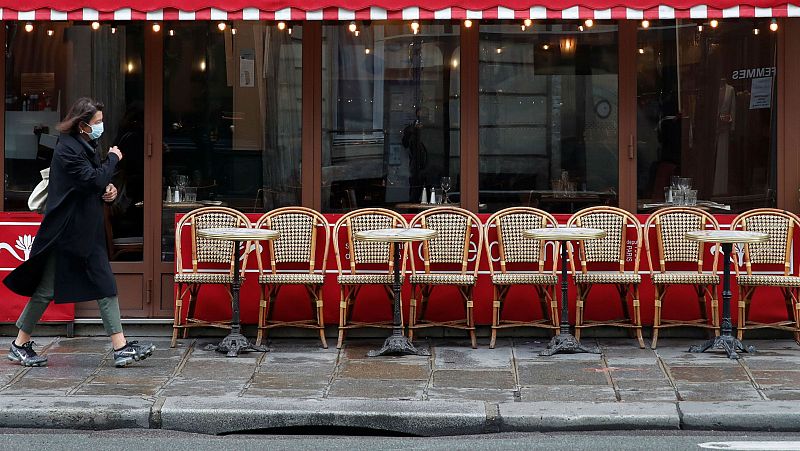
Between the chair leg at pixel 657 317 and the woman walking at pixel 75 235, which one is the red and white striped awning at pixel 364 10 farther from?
the chair leg at pixel 657 317

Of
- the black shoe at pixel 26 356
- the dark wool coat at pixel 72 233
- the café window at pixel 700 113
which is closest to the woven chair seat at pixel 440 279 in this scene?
the café window at pixel 700 113

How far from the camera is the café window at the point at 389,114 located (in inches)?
422

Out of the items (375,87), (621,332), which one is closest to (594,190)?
(621,332)

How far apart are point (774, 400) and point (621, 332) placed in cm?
256

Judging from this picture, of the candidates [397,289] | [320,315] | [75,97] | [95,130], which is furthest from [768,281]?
[75,97]

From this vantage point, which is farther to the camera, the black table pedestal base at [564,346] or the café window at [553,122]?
the café window at [553,122]

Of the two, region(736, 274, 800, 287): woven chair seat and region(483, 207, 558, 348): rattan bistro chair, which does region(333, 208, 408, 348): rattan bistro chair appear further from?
region(736, 274, 800, 287): woven chair seat

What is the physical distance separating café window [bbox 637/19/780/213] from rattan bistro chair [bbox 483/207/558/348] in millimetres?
1039

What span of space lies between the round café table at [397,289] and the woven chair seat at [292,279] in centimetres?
48

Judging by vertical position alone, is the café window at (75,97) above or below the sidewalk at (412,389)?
above

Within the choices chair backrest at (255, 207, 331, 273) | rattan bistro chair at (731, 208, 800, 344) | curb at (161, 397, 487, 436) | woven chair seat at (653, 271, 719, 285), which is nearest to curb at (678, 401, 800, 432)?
curb at (161, 397, 487, 436)

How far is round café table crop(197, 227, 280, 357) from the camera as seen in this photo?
378 inches

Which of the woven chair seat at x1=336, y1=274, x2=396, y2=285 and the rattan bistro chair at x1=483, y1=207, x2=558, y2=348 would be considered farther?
the rattan bistro chair at x1=483, y1=207, x2=558, y2=348

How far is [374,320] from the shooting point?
34.5 ft
